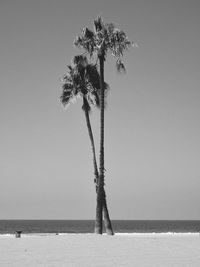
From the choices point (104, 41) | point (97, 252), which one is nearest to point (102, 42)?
point (104, 41)

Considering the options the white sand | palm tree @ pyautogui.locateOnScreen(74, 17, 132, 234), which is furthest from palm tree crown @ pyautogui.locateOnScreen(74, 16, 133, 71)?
the white sand

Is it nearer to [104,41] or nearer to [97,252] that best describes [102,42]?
[104,41]

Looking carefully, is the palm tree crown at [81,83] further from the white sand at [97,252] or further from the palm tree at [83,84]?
the white sand at [97,252]

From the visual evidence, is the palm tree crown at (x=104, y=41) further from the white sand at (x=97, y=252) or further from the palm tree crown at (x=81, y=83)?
the white sand at (x=97, y=252)

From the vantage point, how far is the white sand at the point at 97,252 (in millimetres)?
17000

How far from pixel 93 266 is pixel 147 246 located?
5.31m

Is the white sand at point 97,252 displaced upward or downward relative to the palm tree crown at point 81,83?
downward

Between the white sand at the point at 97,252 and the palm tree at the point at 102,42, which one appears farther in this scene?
the palm tree at the point at 102,42

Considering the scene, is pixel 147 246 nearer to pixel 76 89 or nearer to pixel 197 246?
pixel 197 246

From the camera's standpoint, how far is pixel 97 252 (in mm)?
19281

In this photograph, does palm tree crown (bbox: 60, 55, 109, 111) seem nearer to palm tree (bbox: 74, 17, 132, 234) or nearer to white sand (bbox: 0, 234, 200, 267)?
palm tree (bbox: 74, 17, 132, 234)

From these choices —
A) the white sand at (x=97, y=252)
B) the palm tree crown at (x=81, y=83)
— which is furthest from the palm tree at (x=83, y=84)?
the white sand at (x=97, y=252)

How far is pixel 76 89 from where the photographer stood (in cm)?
3550

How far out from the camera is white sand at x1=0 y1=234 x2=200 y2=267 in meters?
17.0
